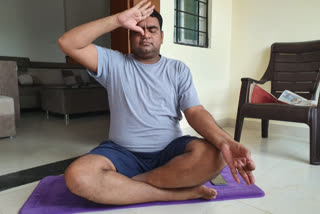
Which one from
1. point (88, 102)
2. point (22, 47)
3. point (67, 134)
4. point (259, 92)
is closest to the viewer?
point (259, 92)

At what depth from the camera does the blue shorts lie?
110 cm

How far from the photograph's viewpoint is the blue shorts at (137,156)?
3.59 ft

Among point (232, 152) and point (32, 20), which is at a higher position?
point (32, 20)

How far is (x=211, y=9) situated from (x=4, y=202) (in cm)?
243

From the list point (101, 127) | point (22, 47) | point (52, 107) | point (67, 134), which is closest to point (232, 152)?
point (67, 134)

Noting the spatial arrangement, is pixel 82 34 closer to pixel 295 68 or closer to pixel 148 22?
pixel 148 22

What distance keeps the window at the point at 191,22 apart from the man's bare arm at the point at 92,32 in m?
1.31

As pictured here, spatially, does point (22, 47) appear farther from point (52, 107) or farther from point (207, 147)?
point (207, 147)

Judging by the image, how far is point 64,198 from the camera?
1.15 meters

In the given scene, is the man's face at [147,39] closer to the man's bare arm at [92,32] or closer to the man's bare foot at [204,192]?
the man's bare arm at [92,32]

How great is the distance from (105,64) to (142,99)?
9.7 inches

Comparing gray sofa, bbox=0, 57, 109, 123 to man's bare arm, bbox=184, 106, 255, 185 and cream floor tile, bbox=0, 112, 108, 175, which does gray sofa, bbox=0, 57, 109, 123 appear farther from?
man's bare arm, bbox=184, 106, 255, 185

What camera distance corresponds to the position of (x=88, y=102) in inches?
135

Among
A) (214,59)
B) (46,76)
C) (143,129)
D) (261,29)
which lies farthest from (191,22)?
(46,76)
